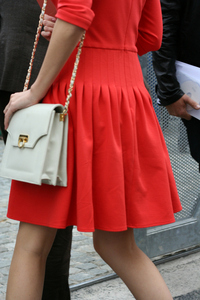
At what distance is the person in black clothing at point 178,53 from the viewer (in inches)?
91.8

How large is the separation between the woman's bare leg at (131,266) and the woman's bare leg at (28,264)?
0.29m

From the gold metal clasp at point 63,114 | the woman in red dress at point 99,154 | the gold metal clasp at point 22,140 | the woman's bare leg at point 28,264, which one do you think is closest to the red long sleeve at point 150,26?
the woman in red dress at point 99,154

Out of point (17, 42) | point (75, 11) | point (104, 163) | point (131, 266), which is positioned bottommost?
point (131, 266)

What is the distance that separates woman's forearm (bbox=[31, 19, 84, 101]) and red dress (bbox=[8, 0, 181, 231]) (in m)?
0.06

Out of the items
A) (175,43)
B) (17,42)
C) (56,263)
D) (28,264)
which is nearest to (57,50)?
(17,42)

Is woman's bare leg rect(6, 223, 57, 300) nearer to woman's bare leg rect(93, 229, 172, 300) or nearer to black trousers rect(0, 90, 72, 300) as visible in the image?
woman's bare leg rect(93, 229, 172, 300)

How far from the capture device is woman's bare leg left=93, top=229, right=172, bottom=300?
76.2 inches

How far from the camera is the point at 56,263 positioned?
7.66 ft

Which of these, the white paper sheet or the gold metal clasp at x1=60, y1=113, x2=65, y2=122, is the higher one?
the gold metal clasp at x1=60, y1=113, x2=65, y2=122

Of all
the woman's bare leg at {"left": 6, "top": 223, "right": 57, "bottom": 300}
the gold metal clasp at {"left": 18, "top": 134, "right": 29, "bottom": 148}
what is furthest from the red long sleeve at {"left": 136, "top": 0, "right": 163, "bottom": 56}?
the woman's bare leg at {"left": 6, "top": 223, "right": 57, "bottom": 300}

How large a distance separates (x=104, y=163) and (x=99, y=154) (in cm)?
4

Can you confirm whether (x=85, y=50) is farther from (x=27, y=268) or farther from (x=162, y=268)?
(x=162, y=268)

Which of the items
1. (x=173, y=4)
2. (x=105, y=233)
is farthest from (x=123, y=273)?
(x=173, y=4)

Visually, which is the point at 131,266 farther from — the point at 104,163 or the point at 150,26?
the point at 150,26
